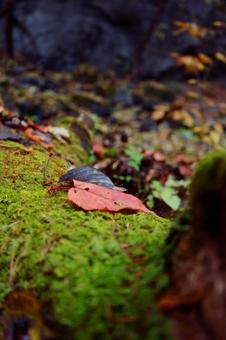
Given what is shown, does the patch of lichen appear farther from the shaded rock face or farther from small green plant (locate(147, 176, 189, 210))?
the shaded rock face

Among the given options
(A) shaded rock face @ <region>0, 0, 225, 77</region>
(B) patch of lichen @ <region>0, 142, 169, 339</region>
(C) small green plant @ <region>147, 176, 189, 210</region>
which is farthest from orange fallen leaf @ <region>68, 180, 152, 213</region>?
(A) shaded rock face @ <region>0, 0, 225, 77</region>

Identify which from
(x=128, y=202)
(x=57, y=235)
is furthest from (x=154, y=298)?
(x=128, y=202)

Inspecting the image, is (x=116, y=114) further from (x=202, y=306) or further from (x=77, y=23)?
(x=202, y=306)

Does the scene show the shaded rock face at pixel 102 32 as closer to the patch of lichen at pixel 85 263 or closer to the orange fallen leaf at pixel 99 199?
the orange fallen leaf at pixel 99 199

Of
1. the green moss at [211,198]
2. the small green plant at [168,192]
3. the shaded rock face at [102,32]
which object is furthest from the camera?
the shaded rock face at [102,32]

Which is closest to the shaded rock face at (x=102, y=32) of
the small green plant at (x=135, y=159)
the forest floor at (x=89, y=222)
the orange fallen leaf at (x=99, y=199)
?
the forest floor at (x=89, y=222)

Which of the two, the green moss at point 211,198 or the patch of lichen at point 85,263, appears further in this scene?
the patch of lichen at point 85,263
